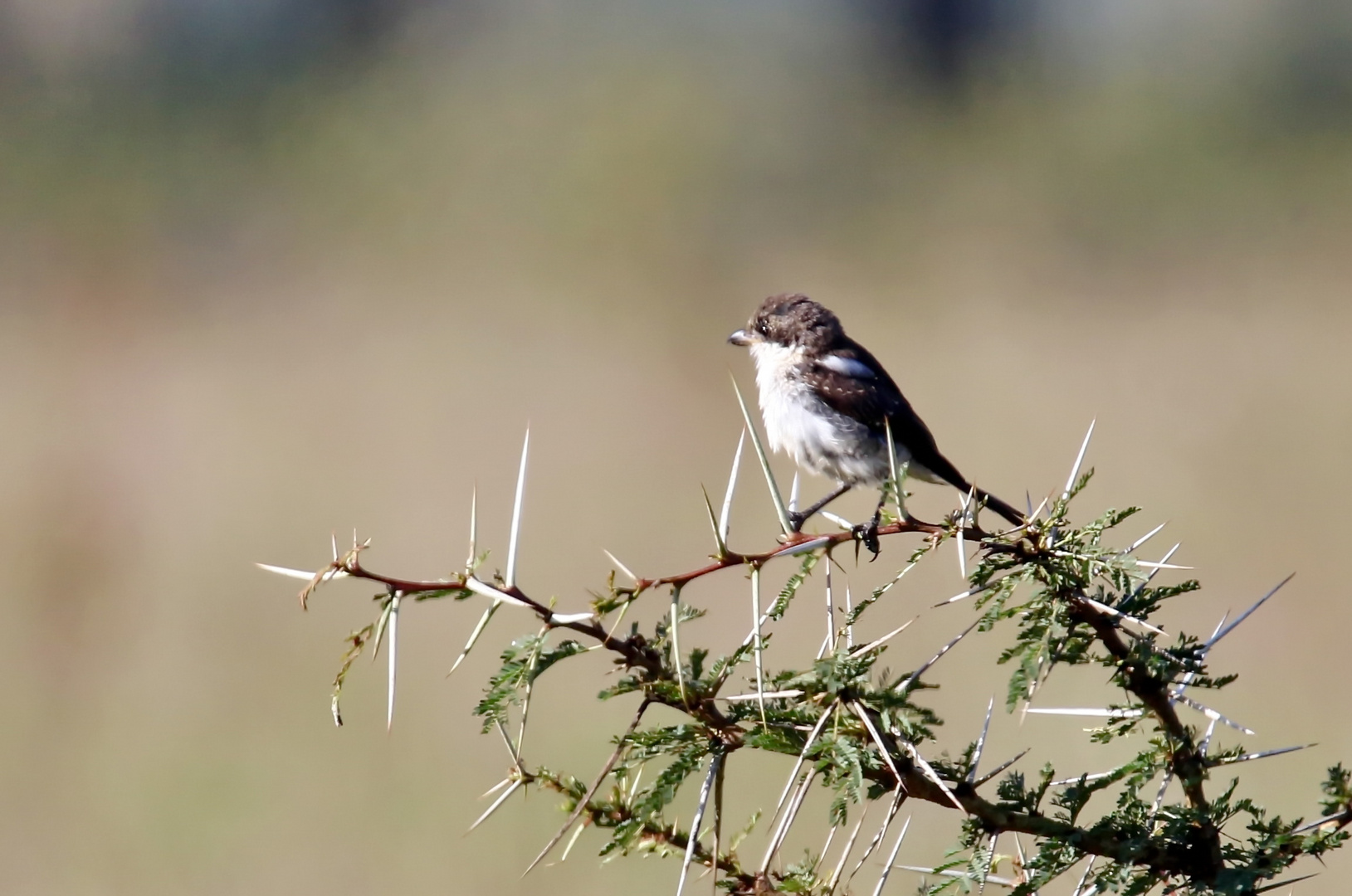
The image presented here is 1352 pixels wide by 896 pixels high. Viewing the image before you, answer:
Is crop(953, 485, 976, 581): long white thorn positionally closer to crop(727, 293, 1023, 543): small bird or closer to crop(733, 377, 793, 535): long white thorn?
crop(733, 377, 793, 535): long white thorn

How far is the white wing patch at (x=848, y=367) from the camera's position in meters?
5.15

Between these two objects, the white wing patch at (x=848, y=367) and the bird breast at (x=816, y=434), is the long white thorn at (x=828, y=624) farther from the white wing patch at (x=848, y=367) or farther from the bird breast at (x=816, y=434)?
the white wing patch at (x=848, y=367)

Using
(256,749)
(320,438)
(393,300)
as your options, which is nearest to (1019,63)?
(393,300)

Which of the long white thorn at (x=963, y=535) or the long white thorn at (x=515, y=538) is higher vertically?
the long white thorn at (x=963, y=535)

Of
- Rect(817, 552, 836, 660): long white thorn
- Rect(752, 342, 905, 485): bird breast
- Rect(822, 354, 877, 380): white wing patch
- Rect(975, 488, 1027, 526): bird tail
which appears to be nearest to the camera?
Rect(817, 552, 836, 660): long white thorn

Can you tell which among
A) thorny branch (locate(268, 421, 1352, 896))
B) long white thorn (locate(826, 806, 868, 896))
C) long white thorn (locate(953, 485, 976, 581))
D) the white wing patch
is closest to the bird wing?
the white wing patch

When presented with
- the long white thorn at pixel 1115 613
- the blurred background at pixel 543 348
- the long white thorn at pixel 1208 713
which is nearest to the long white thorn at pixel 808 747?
the long white thorn at pixel 1115 613

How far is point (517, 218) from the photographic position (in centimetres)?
1474

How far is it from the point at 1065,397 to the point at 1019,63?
9633 mm

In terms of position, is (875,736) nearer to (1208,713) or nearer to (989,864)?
(989,864)

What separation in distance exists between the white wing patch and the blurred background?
261cm

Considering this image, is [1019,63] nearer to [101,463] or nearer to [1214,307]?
[1214,307]

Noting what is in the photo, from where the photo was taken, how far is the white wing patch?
515 cm

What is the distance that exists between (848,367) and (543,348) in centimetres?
778
